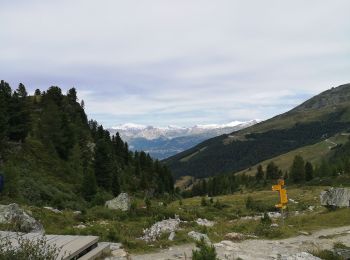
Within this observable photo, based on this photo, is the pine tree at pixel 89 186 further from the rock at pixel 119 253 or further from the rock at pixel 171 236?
the rock at pixel 119 253

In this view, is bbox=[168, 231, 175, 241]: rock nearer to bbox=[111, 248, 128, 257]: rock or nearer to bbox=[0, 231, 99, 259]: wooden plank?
A: bbox=[111, 248, 128, 257]: rock

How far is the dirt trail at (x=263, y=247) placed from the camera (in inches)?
692

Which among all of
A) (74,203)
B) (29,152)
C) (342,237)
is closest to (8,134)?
(29,152)

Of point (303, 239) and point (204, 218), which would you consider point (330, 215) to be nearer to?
point (303, 239)

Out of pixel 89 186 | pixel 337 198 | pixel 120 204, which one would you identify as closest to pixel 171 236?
pixel 337 198

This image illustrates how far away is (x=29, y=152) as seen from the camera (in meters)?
63.4

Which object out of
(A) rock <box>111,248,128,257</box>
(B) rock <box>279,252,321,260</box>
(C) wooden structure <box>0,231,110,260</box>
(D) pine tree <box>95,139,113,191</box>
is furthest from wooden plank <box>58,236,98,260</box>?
(D) pine tree <box>95,139,113,191</box>

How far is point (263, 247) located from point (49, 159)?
168 ft

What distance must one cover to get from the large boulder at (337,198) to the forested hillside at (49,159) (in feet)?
77.4

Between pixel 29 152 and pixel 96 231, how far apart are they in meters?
44.5

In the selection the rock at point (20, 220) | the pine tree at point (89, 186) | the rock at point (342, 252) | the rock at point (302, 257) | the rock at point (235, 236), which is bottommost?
the rock at point (342, 252)

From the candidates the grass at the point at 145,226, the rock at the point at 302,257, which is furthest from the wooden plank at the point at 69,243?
the rock at the point at 302,257

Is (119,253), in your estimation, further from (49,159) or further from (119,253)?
(49,159)

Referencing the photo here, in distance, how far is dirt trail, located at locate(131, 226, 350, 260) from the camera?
57.7ft
